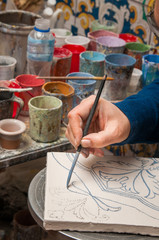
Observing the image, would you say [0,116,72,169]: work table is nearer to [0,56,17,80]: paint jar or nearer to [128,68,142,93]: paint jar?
[0,56,17,80]: paint jar

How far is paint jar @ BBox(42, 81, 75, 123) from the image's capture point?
1239mm

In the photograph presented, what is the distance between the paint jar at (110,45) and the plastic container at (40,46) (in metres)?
0.28

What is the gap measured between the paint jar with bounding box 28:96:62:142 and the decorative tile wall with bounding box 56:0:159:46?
37.2 inches

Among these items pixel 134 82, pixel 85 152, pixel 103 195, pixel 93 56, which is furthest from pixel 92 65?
pixel 103 195

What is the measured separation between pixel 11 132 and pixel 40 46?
0.43 meters

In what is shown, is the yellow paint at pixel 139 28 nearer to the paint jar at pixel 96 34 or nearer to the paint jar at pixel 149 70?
the paint jar at pixel 96 34

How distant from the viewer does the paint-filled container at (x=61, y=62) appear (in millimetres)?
1470

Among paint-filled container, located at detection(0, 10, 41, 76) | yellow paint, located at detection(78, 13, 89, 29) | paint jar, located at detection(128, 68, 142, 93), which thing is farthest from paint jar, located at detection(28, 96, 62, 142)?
yellow paint, located at detection(78, 13, 89, 29)

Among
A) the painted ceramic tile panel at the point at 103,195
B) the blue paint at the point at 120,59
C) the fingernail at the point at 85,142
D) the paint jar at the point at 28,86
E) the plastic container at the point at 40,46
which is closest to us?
the painted ceramic tile panel at the point at 103,195

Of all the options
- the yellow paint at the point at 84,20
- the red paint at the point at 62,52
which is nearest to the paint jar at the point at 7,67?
the red paint at the point at 62,52

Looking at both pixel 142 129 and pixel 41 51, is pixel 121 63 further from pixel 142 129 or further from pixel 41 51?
pixel 142 129

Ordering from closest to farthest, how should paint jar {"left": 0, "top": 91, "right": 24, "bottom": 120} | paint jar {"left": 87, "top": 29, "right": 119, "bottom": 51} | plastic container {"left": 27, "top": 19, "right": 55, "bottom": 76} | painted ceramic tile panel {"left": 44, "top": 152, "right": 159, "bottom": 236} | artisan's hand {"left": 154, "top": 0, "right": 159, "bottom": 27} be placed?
painted ceramic tile panel {"left": 44, "top": 152, "right": 159, "bottom": 236}, artisan's hand {"left": 154, "top": 0, "right": 159, "bottom": 27}, paint jar {"left": 0, "top": 91, "right": 24, "bottom": 120}, plastic container {"left": 27, "top": 19, "right": 55, "bottom": 76}, paint jar {"left": 87, "top": 29, "right": 119, "bottom": 51}

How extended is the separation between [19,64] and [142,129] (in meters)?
0.64

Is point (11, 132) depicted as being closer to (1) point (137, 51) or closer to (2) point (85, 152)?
(2) point (85, 152)
